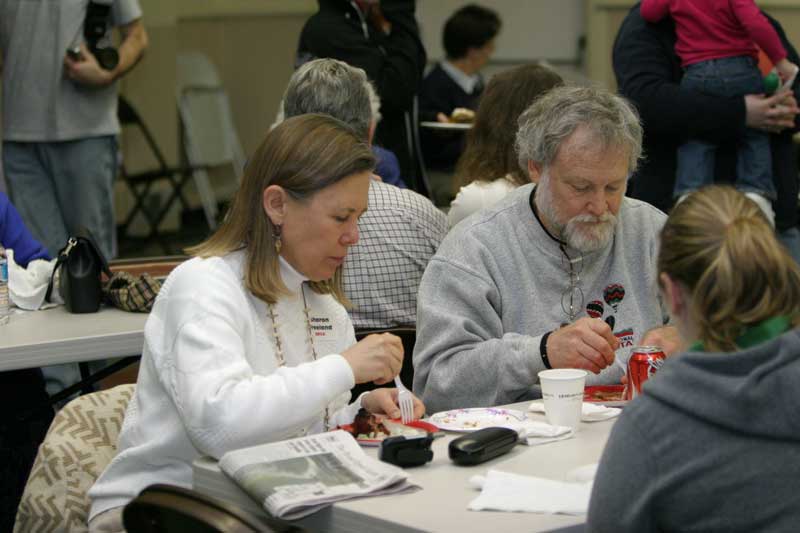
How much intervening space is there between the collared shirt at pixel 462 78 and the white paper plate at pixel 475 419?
467 centimetres

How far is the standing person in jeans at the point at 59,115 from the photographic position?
521 centimetres

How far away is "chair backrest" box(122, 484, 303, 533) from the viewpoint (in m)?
1.73

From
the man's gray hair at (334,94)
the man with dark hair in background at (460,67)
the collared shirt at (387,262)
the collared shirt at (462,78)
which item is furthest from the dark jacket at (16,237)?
the collared shirt at (462,78)

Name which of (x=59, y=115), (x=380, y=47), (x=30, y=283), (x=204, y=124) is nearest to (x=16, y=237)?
(x=30, y=283)

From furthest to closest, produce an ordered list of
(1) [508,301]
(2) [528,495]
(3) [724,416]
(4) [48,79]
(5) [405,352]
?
(4) [48,79], (5) [405,352], (1) [508,301], (2) [528,495], (3) [724,416]

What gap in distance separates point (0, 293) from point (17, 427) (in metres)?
0.41

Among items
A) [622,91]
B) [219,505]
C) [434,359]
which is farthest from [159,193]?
[219,505]

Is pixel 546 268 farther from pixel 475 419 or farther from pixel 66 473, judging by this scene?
pixel 66 473

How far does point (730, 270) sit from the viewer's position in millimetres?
1680

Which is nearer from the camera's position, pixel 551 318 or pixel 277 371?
pixel 277 371

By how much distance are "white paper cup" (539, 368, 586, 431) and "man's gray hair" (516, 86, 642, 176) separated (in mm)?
758

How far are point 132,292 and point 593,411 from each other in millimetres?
1729

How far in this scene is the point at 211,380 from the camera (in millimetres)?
2205

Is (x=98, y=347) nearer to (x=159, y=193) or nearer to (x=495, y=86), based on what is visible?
(x=495, y=86)
